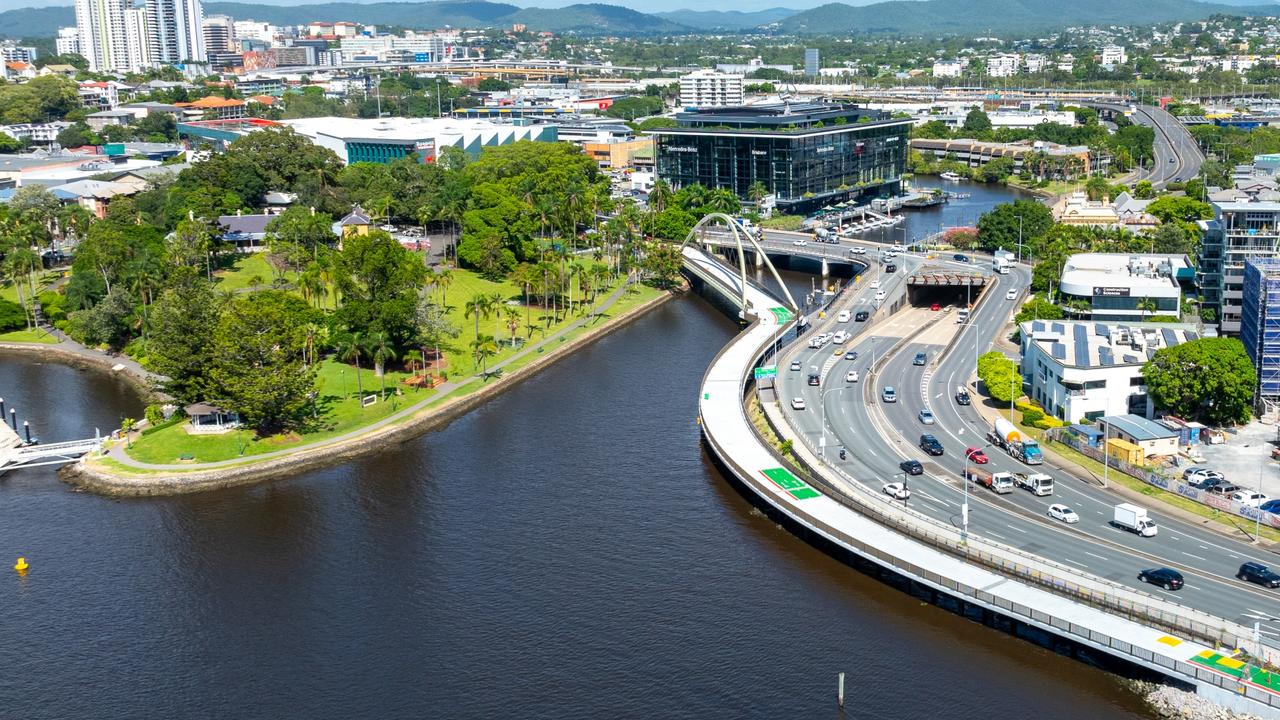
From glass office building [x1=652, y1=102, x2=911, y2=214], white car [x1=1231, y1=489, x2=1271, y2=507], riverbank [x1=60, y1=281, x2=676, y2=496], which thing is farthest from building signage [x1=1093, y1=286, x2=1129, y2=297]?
glass office building [x1=652, y1=102, x2=911, y2=214]

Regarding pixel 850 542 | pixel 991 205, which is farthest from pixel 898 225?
pixel 850 542

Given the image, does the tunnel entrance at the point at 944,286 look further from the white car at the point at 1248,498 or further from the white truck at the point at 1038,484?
the white car at the point at 1248,498

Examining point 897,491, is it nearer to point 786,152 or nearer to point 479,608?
point 479,608

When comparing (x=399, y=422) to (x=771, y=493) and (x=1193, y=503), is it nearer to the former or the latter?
(x=771, y=493)

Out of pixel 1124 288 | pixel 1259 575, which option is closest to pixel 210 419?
pixel 1259 575

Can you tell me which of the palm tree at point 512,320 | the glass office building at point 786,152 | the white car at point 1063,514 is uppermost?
the glass office building at point 786,152

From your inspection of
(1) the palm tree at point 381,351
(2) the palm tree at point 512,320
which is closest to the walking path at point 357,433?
(2) the palm tree at point 512,320

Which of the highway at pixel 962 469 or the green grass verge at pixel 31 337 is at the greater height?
the green grass verge at pixel 31 337
